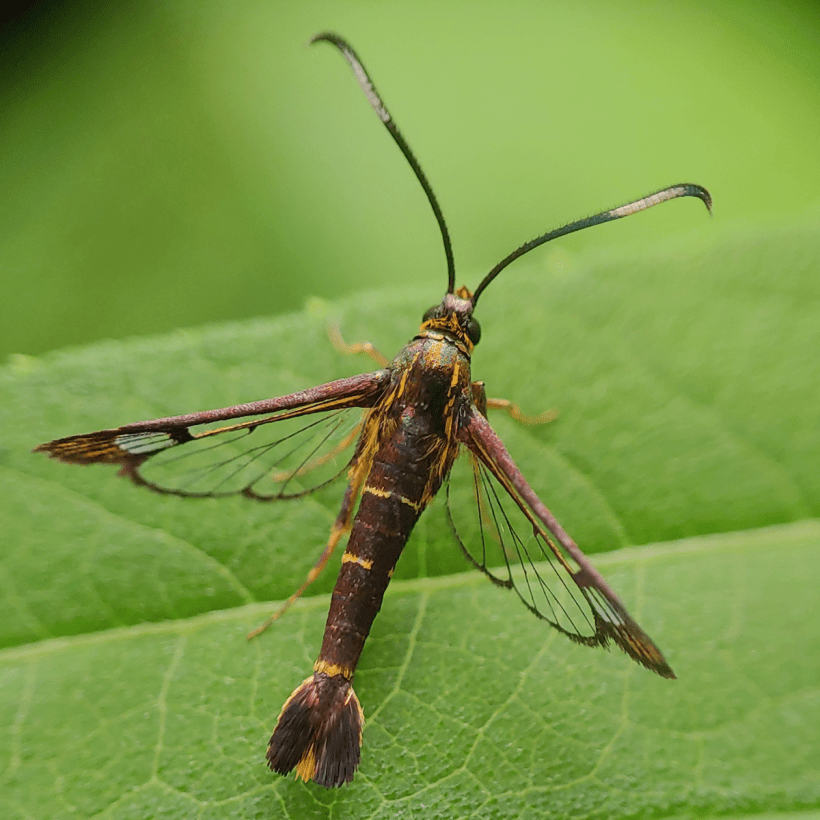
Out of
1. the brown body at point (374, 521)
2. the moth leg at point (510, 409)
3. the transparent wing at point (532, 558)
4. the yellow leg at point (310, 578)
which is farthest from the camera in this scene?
the moth leg at point (510, 409)

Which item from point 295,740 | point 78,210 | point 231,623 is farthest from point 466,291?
point 78,210

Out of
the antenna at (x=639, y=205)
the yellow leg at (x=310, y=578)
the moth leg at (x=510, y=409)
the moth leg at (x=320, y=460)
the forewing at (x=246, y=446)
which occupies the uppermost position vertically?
the antenna at (x=639, y=205)

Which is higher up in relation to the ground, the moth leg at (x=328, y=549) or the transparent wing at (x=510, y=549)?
the moth leg at (x=328, y=549)

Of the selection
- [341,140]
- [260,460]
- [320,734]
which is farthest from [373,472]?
[341,140]

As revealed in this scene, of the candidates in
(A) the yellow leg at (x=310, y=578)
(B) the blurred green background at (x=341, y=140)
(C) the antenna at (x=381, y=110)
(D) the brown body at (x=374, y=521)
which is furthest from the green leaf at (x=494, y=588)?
(B) the blurred green background at (x=341, y=140)

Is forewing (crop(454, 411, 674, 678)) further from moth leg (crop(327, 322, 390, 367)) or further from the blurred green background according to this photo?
the blurred green background

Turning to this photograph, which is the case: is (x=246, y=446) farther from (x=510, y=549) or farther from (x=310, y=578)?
(x=510, y=549)

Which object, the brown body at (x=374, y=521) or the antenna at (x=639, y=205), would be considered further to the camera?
the antenna at (x=639, y=205)

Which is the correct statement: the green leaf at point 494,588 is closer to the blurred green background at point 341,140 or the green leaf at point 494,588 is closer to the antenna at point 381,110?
the antenna at point 381,110
